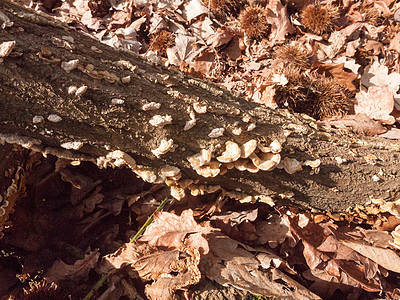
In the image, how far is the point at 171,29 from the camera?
4.49m

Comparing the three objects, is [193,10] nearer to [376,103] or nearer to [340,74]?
[340,74]

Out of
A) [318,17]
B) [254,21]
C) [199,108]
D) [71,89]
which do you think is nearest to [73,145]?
[71,89]

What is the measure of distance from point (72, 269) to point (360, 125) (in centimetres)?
340

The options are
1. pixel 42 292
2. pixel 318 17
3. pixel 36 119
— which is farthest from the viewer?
→ pixel 318 17

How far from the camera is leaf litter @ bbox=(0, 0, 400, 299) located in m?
2.59

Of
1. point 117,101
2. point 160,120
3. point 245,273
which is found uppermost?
point 117,101

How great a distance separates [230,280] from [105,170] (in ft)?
5.52

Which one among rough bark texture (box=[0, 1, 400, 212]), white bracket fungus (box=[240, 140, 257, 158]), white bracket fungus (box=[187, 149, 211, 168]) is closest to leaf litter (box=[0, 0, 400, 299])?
rough bark texture (box=[0, 1, 400, 212])

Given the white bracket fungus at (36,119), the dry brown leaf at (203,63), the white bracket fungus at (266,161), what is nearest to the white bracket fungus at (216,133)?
the white bracket fungus at (266,161)

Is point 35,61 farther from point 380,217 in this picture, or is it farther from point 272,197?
point 380,217

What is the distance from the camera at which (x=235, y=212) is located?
9.93 feet

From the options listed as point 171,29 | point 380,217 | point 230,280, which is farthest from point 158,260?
point 171,29

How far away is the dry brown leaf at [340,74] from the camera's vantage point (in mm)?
3887

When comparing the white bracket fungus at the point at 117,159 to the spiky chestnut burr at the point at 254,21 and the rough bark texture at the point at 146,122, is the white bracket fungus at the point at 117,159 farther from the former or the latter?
the spiky chestnut burr at the point at 254,21
